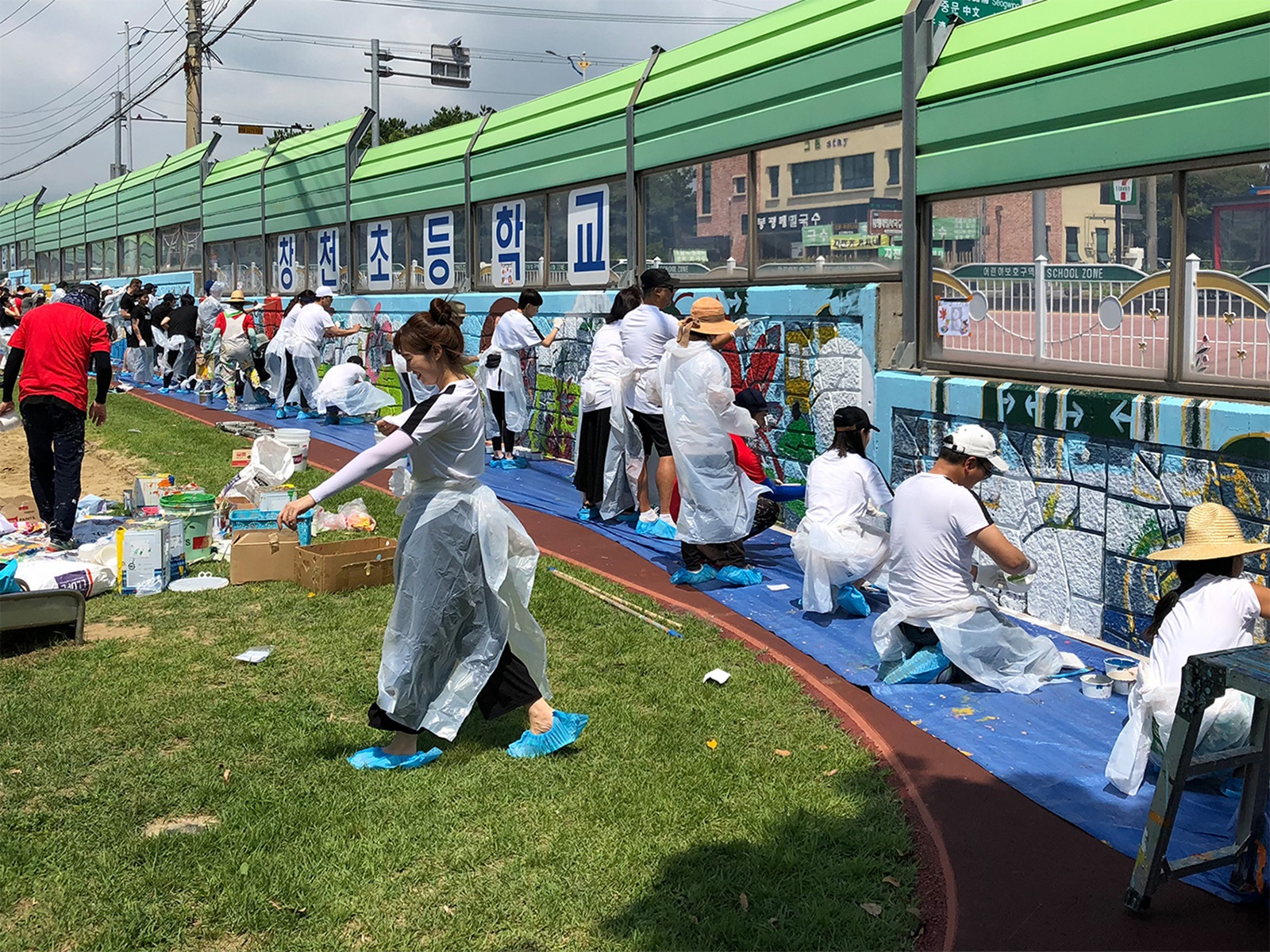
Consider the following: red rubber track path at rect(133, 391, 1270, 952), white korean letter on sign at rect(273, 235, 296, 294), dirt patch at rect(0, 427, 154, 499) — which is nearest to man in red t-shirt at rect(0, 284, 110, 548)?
dirt patch at rect(0, 427, 154, 499)

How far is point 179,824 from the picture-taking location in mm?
4504

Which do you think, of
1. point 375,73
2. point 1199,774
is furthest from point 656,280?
point 375,73

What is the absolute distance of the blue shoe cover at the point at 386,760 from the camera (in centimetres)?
500

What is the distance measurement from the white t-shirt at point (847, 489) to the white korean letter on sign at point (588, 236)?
5.86 m

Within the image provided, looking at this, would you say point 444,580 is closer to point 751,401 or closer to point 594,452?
point 751,401

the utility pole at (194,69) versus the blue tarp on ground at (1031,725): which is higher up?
the utility pole at (194,69)

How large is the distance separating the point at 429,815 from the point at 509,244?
426 inches

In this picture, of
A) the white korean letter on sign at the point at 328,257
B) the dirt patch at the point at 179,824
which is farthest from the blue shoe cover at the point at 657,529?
the white korean letter on sign at the point at 328,257

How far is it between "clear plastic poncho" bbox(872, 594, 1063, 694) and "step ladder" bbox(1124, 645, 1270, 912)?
6.48 feet

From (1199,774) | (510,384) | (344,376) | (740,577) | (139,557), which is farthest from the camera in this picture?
(344,376)

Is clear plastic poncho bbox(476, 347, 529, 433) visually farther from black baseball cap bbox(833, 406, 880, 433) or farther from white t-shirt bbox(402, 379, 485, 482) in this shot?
white t-shirt bbox(402, 379, 485, 482)

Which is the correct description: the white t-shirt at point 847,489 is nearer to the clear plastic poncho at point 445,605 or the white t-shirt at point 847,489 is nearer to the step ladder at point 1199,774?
the clear plastic poncho at point 445,605

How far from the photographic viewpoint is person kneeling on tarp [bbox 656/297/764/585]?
7.87 meters

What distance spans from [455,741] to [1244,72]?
15.5 ft
